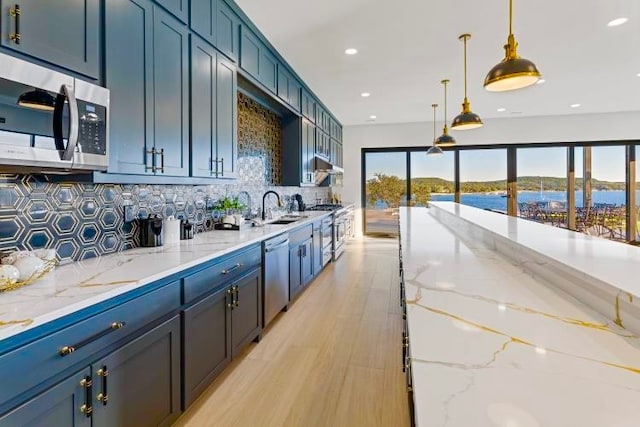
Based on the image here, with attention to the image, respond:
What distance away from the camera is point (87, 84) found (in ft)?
5.15

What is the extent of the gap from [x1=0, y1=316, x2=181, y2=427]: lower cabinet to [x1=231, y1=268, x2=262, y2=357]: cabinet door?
626mm

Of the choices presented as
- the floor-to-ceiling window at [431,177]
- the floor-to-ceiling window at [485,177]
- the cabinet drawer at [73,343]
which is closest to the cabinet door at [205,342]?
the cabinet drawer at [73,343]

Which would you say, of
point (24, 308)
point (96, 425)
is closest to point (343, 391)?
point (96, 425)

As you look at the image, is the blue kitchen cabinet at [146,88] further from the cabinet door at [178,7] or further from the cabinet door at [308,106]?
the cabinet door at [308,106]

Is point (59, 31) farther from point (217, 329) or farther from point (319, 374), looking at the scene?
point (319, 374)

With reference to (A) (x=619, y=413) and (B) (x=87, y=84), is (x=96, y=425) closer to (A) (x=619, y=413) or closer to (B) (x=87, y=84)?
(B) (x=87, y=84)

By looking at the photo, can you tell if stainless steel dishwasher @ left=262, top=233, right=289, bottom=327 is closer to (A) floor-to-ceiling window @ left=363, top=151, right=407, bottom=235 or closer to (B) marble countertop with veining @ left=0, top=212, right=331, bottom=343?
(B) marble countertop with veining @ left=0, top=212, right=331, bottom=343

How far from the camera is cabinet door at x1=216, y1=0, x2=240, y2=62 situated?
2771 mm

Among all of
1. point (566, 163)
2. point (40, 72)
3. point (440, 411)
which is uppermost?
point (566, 163)

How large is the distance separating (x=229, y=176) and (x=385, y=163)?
613 cm

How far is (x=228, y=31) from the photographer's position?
2.90 m

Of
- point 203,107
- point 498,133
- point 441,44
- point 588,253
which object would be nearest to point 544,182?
point 498,133

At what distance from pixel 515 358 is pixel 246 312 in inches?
81.9

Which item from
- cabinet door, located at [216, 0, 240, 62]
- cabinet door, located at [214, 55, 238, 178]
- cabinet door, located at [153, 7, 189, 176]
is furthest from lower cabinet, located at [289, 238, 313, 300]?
cabinet door, located at [216, 0, 240, 62]
